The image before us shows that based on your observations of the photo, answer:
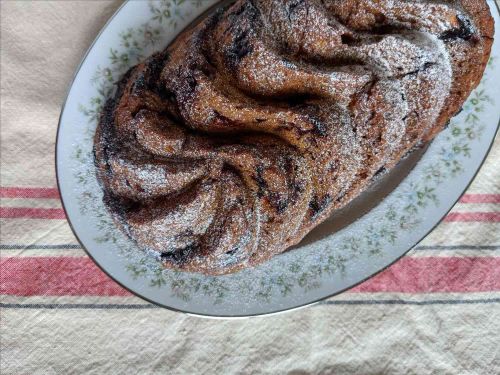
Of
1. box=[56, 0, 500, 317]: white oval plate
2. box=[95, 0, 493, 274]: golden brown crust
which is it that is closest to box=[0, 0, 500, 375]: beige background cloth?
box=[56, 0, 500, 317]: white oval plate

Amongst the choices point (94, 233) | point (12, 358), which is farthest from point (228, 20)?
point (12, 358)

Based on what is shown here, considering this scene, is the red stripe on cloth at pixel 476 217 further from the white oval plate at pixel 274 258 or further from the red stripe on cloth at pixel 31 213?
the red stripe on cloth at pixel 31 213

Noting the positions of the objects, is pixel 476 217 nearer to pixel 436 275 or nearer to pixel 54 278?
pixel 436 275

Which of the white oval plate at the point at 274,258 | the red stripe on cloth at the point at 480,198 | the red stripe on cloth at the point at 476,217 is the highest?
the red stripe on cloth at the point at 480,198

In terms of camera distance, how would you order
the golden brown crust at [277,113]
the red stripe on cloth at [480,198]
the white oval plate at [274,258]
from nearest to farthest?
the golden brown crust at [277,113], the white oval plate at [274,258], the red stripe on cloth at [480,198]

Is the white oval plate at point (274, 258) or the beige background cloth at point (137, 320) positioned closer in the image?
the white oval plate at point (274, 258)

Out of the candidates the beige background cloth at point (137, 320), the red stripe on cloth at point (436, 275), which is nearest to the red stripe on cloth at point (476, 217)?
the beige background cloth at point (137, 320)

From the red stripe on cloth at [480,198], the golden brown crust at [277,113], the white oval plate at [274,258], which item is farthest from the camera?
the red stripe on cloth at [480,198]
